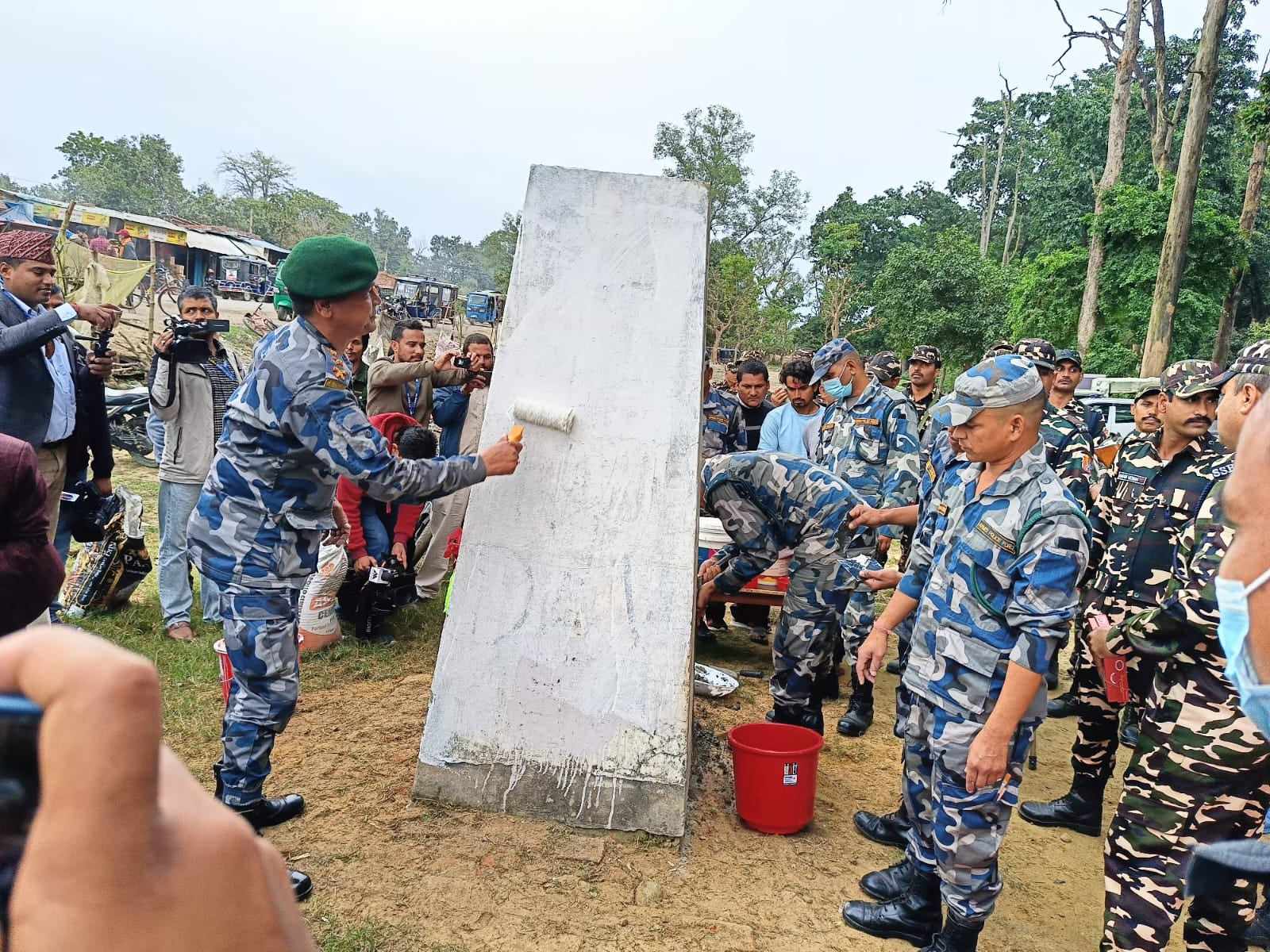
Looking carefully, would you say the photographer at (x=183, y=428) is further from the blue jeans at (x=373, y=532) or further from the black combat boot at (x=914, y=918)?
the black combat boot at (x=914, y=918)

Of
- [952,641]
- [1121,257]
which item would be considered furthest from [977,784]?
[1121,257]

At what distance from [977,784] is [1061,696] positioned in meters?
3.98

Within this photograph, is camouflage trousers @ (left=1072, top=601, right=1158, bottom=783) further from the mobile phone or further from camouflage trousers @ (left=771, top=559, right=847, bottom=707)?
the mobile phone

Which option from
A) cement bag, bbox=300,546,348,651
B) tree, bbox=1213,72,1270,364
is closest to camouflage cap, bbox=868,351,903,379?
cement bag, bbox=300,546,348,651

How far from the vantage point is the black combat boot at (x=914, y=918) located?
10.3ft

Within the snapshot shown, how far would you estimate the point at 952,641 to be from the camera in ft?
9.16

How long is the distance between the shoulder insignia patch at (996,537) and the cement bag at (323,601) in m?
3.75

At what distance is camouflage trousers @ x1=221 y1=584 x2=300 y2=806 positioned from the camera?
10.2 feet

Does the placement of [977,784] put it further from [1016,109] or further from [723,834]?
[1016,109]

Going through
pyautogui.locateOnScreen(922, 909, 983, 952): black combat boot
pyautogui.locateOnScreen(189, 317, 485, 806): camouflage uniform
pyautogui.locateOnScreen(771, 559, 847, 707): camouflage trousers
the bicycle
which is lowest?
pyautogui.locateOnScreen(922, 909, 983, 952): black combat boot

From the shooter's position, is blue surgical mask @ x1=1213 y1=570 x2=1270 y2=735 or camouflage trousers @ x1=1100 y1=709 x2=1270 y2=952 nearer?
blue surgical mask @ x1=1213 y1=570 x2=1270 y2=735

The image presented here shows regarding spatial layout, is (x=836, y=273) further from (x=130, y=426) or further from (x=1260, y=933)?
(x=1260, y=933)

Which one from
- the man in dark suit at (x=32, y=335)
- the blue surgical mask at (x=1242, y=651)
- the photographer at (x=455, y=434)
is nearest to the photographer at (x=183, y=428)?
the man in dark suit at (x=32, y=335)

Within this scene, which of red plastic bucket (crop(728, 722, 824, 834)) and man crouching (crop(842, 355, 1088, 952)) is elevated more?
man crouching (crop(842, 355, 1088, 952))
